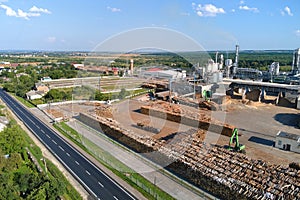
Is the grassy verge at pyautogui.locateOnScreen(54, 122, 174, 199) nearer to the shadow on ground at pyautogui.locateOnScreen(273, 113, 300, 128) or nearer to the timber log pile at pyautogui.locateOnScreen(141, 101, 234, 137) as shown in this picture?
the timber log pile at pyautogui.locateOnScreen(141, 101, 234, 137)

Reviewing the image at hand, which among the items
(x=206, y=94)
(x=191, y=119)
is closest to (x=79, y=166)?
(x=191, y=119)

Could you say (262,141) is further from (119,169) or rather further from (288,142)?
(119,169)

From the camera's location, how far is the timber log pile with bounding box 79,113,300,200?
9.05m

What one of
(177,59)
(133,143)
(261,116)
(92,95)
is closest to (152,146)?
(133,143)

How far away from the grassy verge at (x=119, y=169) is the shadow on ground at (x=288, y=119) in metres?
13.8

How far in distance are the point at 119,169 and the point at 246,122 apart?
39.4ft

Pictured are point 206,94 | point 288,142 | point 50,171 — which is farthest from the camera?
point 206,94

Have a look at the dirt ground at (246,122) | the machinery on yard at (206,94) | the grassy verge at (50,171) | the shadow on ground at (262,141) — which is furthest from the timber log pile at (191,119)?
the grassy verge at (50,171)

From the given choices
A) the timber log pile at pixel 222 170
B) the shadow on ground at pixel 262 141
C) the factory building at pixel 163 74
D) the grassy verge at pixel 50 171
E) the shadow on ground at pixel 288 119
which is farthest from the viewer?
the factory building at pixel 163 74

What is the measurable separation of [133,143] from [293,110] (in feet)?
57.0

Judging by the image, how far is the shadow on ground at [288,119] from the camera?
61.6 feet

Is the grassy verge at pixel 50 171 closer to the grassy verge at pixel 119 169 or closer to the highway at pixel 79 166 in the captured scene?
the highway at pixel 79 166

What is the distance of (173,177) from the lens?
35.9 feet

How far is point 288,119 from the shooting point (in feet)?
65.5
